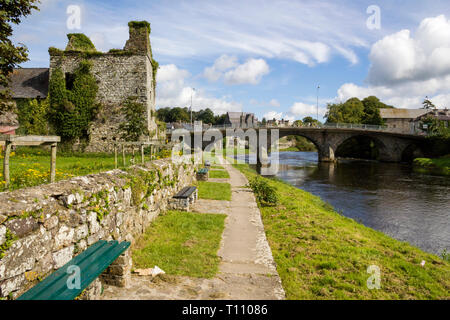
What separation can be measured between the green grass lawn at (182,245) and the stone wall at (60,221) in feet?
1.49

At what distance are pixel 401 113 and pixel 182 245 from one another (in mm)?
86677

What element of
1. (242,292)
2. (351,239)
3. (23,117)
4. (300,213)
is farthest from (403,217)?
(23,117)

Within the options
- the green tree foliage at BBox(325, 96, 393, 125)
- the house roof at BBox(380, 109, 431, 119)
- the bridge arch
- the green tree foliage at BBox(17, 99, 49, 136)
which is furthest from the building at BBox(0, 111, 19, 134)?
the house roof at BBox(380, 109, 431, 119)

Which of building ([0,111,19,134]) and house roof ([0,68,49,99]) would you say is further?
house roof ([0,68,49,99])

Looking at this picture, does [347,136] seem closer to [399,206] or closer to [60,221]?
[399,206]

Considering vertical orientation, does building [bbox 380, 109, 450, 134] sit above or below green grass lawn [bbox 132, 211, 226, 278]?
above

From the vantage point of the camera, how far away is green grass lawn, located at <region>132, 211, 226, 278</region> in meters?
5.37

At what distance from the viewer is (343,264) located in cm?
656

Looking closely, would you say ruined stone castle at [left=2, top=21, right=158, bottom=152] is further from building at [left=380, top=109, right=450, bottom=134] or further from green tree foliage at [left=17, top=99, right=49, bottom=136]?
building at [left=380, top=109, right=450, bottom=134]

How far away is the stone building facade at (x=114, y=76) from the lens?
25.0m

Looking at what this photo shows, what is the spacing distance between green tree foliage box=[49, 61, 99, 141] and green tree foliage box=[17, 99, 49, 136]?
535mm

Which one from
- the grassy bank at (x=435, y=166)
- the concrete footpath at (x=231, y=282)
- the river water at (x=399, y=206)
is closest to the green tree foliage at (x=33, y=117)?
the river water at (x=399, y=206)
